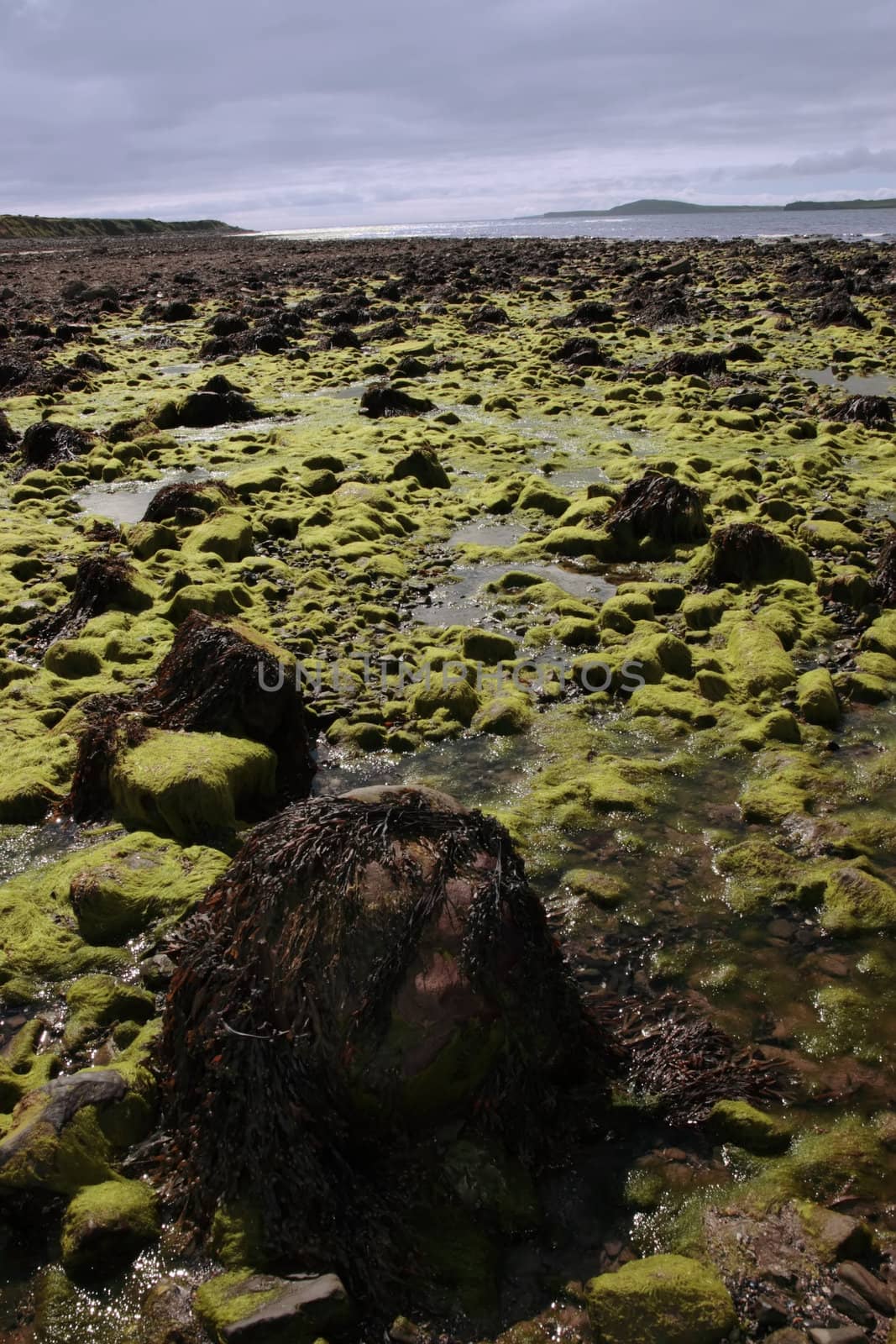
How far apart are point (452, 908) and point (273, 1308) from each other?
1392 mm

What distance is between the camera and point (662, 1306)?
2805 millimetres

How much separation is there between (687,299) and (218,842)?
95.3 ft

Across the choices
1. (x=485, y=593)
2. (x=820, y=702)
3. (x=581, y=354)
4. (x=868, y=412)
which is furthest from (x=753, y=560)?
(x=581, y=354)

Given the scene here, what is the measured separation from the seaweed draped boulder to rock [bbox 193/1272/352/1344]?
0.40 ft

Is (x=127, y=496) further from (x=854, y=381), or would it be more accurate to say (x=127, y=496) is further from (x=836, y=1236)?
(x=854, y=381)

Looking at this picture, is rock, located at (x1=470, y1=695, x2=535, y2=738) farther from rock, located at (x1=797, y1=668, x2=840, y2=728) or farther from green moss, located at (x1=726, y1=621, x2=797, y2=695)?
rock, located at (x1=797, y1=668, x2=840, y2=728)

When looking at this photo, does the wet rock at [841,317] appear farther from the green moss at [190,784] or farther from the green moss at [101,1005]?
the green moss at [101,1005]

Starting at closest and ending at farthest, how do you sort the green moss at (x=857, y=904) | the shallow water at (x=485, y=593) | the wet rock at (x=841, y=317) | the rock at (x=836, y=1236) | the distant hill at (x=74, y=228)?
the rock at (x=836, y=1236)
the green moss at (x=857, y=904)
the shallow water at (x=485, y=593)
the wet rock at (x=841, y=317)
the distant hill at (x=74, y=228)

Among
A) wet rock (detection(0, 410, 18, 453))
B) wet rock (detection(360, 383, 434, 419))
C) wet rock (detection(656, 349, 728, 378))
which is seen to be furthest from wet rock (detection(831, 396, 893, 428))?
wet rock (detection(0, 410, 18, 453))

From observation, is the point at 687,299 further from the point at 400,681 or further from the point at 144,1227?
the point at 144,1227

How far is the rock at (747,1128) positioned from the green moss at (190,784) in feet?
9.91

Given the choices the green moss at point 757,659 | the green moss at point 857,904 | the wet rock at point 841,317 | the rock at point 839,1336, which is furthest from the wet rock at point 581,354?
the rock at point 839,1336

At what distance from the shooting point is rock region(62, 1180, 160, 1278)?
302 cm

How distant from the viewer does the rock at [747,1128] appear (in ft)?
11.3
